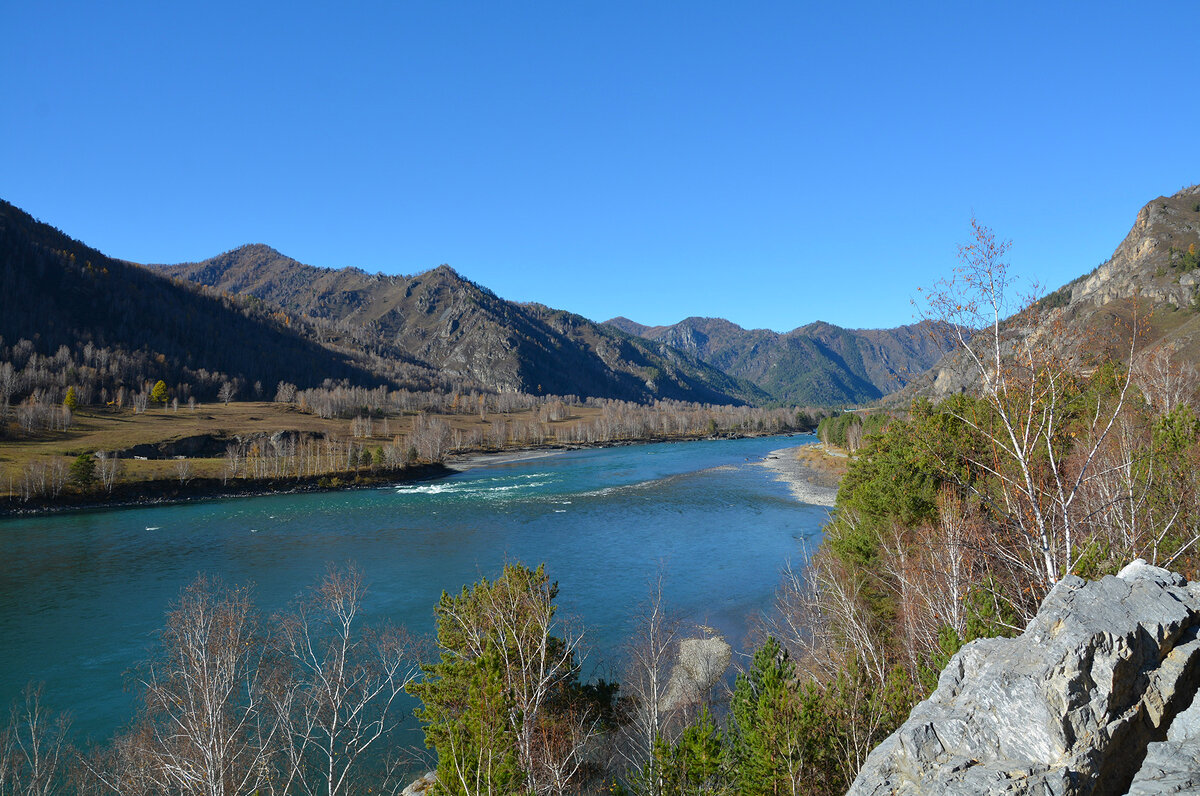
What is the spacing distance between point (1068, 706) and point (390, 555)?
51829 mm

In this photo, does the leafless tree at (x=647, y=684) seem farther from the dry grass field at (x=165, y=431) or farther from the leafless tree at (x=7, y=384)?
the leafless tree at (x=7, y=384)

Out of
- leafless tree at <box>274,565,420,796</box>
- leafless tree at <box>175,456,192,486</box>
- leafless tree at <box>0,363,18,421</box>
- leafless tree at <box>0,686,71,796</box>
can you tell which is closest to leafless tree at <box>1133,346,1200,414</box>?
leafless tree at <box>274,565,420,796</box>

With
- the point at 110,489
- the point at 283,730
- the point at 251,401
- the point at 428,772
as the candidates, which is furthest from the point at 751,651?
the point at 251,401

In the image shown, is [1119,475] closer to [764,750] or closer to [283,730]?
[764,750]

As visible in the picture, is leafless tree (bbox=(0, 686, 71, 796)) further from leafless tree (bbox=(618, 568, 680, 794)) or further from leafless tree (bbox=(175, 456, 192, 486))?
leafless tree (bbox=(175, 456, 192, 486))

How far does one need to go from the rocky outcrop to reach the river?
22687 mm

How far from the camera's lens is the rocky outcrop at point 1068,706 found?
6207 mm

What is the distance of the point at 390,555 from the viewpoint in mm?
51938

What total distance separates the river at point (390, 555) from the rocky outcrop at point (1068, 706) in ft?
74.4

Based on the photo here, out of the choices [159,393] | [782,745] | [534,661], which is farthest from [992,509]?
[159,393]

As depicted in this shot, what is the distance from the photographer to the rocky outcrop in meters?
6.21

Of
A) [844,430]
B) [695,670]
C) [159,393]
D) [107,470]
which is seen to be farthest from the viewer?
[159,393]

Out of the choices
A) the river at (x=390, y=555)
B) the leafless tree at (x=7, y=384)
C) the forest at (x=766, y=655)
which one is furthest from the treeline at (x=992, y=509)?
the leafless tree at (x=7, y=384)

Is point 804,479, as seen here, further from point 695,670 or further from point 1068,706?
point 1068,706
